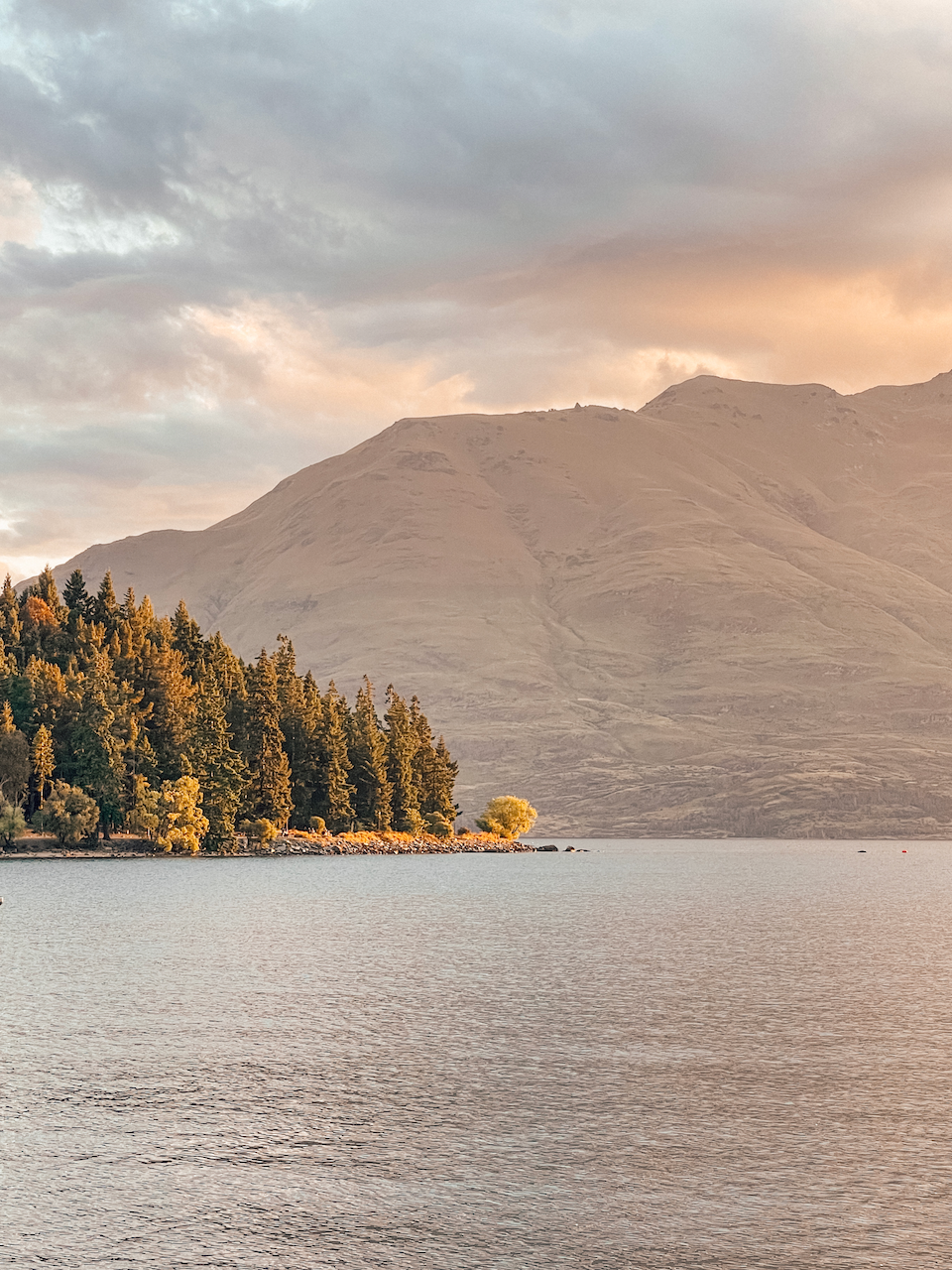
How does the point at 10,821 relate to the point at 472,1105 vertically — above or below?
above

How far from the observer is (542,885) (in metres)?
175

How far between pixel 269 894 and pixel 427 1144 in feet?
339

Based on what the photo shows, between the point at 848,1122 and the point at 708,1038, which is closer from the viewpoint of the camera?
the point at 848,1122

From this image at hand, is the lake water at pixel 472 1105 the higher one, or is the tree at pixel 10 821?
the tree at pixel 10 821

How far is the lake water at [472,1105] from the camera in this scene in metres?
25.9

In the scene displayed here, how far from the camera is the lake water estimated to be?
25.9 m

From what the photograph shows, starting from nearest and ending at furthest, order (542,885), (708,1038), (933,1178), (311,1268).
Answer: (311,1268)
(933,1178)
(708,1038)
(542,885)

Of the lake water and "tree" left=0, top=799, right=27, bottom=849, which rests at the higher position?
"tree" left=0, top=799, right=27, bottom=849

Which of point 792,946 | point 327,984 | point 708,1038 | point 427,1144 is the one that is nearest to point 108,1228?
point 427,1144

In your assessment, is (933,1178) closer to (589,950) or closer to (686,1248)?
(686,1248)

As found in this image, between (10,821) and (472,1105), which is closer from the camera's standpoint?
(472,1105)

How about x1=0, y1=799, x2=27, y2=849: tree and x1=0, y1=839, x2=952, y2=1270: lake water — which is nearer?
x1=0, y1=839, x2=952, y2=1270: lake water

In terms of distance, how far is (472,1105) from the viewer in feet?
124

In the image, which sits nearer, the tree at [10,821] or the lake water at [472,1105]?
the lake water at [472,1105]
